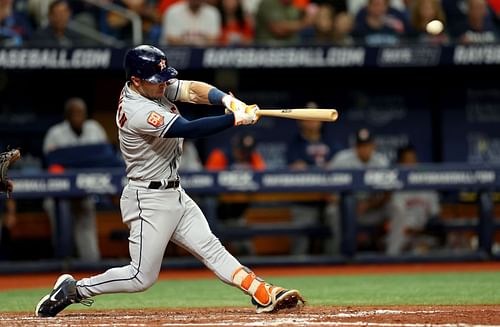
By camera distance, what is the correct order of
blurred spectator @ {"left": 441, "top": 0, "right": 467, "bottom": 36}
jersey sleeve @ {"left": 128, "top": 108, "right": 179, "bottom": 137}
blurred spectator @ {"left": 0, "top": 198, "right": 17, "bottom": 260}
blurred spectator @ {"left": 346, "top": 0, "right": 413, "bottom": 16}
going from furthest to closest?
blurred spectator @ {"left": 346, "top": 0, "right": 413, "bottom": 16} < blurred spectator @ {"left": 441, "top": 0, "right": 467, "bottom": 36} < blurred spectator @ {"left": 0, "top": 198, "right": 17, "bottom": 260} < jersey sleeve @ {"left": 128, "top": 108, "right": 179, "bottom": 137}

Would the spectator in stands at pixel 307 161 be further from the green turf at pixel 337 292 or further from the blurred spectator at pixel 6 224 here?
the blurred spectator at pixel 6 224

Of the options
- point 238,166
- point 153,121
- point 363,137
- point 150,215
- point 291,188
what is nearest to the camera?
point 153,121

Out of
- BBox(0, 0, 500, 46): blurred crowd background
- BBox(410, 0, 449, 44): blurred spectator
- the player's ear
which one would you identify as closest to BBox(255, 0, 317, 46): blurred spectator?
BBox(0, 0, 500, 46): blurred crowd background

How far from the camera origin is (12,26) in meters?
11.3

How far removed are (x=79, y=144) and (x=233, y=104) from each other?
5402 millimetres

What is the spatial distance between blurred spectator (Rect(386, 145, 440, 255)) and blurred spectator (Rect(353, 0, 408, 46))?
52.6 inches

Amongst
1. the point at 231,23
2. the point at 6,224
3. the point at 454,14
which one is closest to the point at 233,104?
the point at 6,224

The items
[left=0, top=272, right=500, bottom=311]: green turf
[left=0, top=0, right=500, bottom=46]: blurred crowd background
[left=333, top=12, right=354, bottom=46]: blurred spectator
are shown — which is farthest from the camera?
[left=333, top=12, right=354, bottom=46]: blurred spectator

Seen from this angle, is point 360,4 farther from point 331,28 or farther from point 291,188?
point 291,188

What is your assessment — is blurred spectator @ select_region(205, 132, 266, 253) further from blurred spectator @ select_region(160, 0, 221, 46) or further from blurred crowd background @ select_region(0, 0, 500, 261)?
blurred spectator @ select_region(160, 0, 221, 46)

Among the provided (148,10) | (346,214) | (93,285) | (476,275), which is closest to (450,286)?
(476,275)

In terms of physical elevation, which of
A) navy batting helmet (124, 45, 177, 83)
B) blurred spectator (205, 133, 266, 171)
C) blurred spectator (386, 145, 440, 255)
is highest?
navy batting helmet (124, 45, 177, 83)

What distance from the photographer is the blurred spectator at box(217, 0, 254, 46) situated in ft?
38.7

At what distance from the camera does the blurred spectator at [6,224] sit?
10773 millimetres
